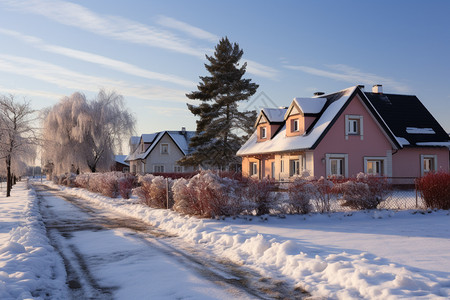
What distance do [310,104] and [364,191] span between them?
47.3ft

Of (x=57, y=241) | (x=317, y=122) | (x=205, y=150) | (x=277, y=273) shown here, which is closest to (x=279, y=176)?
(x=317, y=122)

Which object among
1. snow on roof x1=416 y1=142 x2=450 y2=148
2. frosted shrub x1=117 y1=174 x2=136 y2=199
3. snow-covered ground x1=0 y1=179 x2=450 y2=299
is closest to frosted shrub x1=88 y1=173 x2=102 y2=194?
frosted shrub x1=117 y1=174 x2=136 y2=199

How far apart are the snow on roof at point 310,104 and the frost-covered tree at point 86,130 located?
966 inches

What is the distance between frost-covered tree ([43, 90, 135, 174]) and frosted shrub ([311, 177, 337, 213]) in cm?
3481

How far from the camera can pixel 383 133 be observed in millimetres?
28359

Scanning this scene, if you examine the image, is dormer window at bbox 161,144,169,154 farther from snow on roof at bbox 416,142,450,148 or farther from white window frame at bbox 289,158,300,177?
snow on roof at bbox 416,142,450,148

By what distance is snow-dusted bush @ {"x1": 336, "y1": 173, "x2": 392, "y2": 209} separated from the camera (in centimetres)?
1509

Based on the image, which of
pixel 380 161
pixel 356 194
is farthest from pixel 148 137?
pixel 356 194

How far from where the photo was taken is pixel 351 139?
2775 cm

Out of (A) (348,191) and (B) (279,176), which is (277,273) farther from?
(B) (279,176)

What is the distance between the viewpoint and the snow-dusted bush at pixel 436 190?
15.3 metres

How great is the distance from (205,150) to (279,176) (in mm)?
16375

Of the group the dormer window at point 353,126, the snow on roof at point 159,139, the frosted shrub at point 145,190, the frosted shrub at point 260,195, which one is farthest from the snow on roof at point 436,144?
the snow on roof at point 159,139

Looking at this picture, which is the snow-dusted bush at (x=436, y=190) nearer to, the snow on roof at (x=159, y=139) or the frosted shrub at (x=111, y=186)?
the frosted shrub at (x=111, y=186)
